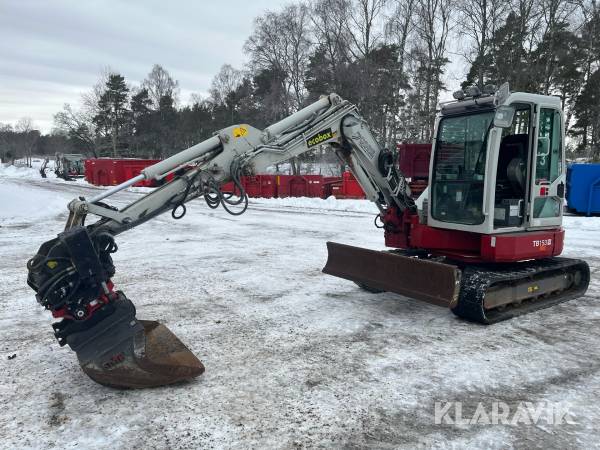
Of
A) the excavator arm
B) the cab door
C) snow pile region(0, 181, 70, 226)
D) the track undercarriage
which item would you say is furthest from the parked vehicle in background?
the cab door

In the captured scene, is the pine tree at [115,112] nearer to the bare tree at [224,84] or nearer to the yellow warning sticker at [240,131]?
the bare tree at [224,84]

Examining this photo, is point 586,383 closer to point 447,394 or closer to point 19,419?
point 447,394

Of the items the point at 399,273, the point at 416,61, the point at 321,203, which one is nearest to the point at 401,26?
the point at 416,61

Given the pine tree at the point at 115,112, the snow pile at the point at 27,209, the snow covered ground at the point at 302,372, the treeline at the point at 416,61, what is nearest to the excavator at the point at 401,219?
the snow covered ground at the point at 302,372

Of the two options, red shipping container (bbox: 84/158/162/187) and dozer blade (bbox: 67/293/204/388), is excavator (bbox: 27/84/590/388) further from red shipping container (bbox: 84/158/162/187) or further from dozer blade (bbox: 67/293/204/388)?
red shipping container (bbox: 84/158/162/187)

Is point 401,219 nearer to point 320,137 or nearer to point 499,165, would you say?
point 499,165

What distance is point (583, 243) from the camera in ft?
33.7

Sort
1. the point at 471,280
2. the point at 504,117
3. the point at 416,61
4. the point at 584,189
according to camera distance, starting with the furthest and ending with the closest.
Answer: the point at 416,61, the point at 584,189, the point at 471,280, the point at 504,117

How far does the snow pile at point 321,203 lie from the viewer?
17.2 m

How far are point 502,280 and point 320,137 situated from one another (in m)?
2.73

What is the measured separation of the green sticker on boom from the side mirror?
188 cm

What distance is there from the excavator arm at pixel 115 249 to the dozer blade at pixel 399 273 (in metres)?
1.74

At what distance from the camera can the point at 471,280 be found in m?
5.25

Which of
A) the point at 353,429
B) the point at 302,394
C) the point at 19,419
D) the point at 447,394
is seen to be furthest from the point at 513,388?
the point at 19,419
